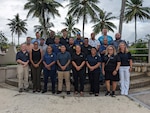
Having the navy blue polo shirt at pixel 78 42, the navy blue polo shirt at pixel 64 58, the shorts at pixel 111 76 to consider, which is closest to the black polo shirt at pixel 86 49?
the navy blue polo shirt at pixel 78 42

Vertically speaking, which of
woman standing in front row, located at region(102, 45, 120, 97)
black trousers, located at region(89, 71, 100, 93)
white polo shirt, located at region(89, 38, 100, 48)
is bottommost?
black trousers, located at region(89, 71, 100, 93)

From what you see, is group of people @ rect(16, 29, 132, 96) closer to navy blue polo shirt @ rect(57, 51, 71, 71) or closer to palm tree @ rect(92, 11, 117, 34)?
navy blue polo shirt @ rect(57, 51, 71, 71)

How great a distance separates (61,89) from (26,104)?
138cm

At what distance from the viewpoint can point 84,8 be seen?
3275cm

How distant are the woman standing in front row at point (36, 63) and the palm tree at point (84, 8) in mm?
25414

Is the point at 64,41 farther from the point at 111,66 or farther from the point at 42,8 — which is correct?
the point at 42,8

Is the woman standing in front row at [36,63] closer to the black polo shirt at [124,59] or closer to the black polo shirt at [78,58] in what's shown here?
the black polo shirt at [78,58]

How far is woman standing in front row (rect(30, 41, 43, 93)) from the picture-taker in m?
7.14

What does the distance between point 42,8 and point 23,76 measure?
92.8 feet

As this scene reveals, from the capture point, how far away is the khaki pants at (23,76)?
7.22 metres

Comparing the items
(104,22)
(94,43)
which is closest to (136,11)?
(104,22)

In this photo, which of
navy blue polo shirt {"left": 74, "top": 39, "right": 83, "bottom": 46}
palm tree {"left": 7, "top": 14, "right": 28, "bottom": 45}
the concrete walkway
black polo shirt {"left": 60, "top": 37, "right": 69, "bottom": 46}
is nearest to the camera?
the concrete walkway

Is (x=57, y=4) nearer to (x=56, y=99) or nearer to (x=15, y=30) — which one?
(x=15, y=30)

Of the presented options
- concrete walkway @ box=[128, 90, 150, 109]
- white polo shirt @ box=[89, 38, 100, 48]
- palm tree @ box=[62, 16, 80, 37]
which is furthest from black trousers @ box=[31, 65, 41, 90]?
palm tree @ box=[62, 16, 80, 37]
